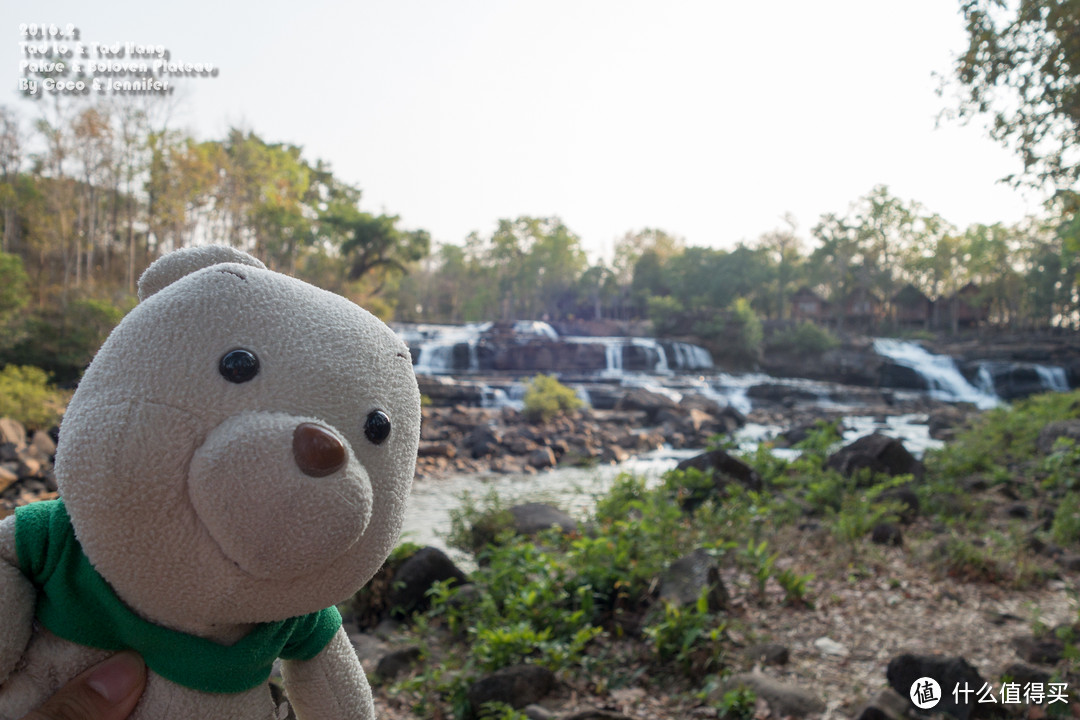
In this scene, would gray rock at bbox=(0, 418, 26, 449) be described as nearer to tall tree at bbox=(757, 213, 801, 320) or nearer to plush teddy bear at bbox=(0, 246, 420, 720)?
plush teddy bear at bbox=(0, 246, 420, 720)

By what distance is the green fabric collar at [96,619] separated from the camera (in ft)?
2.88

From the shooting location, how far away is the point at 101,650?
35.6 inches

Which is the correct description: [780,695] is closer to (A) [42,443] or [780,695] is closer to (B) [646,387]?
(A) [42,443]

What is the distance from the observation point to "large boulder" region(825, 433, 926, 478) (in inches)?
277

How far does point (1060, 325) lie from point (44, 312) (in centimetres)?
4261

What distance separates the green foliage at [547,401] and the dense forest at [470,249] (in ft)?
18.8

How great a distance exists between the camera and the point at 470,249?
49.8 metres

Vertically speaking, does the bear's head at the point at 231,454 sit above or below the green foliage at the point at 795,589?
above

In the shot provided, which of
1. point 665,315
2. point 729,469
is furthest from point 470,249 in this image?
point 729,469

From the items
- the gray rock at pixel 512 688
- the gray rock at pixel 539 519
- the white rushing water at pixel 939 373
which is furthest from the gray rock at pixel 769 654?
the white rushing water at pixel 939 373

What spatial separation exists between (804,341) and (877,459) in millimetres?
23073

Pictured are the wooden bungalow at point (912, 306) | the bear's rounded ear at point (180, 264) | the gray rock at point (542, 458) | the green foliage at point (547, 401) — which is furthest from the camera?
the wooden bungalow at point (912, 306)

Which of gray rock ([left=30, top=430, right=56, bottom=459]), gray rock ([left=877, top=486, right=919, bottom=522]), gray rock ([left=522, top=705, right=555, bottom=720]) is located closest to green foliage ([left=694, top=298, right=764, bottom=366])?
gray rock ([left=877, top=486, right=919, bottom=522])

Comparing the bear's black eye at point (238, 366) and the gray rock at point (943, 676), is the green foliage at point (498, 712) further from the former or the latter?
the bear's black eye at point (238, 366)
